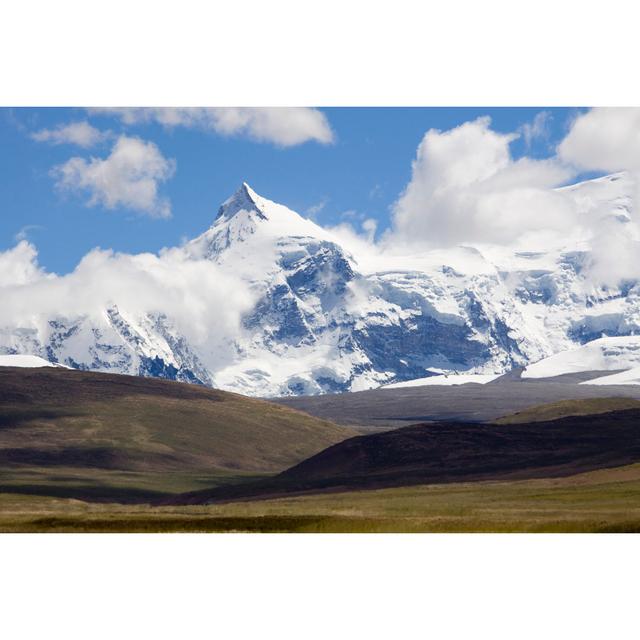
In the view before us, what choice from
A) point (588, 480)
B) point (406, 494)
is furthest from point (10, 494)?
point (588, 480)

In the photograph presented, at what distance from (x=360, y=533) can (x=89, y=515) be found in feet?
89.3

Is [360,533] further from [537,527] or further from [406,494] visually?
[406,494]

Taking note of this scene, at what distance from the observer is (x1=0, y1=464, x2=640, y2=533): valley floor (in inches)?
4122

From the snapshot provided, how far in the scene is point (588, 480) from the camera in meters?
166

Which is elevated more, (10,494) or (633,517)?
(10,494)

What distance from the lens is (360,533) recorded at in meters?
102

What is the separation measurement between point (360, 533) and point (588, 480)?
70.9m

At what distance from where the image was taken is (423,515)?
123 metres

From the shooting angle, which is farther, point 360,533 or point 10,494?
point 10,494

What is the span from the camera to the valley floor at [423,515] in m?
105

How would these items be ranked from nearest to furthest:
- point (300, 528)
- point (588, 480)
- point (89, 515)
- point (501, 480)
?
1. point (300, 528)
2. point (89, 515)
3. point (588, 480)
4. point (501, 480)

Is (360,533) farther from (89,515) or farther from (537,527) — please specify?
(89,515)
